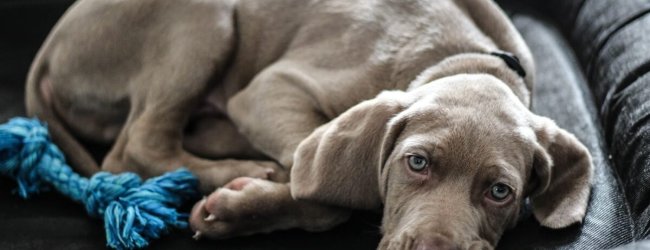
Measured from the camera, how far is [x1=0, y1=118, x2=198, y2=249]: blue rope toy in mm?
2512

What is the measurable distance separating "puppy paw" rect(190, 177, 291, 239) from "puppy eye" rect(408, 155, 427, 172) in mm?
462

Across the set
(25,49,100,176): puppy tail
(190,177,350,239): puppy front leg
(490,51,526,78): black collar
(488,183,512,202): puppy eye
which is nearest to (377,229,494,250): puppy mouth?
(488,183,512,202): puppy eye

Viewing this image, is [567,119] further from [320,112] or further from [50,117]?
[50,117]

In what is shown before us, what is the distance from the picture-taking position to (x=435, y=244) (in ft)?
6.52

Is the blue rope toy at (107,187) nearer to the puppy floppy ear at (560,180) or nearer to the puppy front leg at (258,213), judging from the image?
the puppy front leg at (258,213)

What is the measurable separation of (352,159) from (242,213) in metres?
0.38

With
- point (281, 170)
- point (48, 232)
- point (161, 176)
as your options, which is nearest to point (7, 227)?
point (48, 232)

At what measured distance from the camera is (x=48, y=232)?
2.56 metres

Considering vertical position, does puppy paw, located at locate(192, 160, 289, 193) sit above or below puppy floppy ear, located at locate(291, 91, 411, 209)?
below

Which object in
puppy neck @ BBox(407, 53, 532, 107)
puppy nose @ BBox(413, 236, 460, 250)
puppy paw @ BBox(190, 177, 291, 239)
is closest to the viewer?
puppy nose @ BBox(413, 236, 460, 250)

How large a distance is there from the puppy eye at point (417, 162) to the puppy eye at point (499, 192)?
193 millimetres

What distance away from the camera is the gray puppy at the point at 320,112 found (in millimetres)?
2189

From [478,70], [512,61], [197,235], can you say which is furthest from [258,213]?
[512,61]

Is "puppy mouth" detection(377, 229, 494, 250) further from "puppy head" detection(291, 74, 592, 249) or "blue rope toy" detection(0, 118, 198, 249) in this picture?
"blue rope toy" detection(0, 118, 198, 249)
